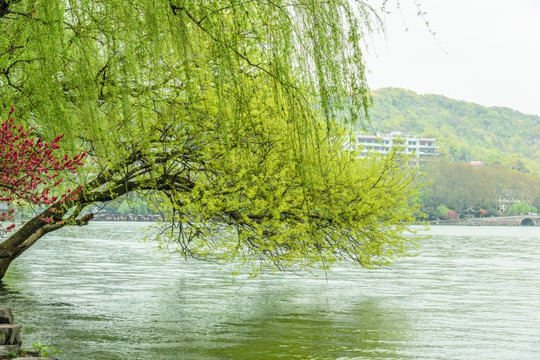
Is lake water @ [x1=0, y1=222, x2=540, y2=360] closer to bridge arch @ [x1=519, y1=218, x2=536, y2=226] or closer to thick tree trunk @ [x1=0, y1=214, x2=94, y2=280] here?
thick tree trunk @ [x1=0, y1=214, x2=94, y2=280]

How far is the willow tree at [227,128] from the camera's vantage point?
802cm

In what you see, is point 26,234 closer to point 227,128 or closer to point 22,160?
point 22,160

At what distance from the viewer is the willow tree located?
8023 mm

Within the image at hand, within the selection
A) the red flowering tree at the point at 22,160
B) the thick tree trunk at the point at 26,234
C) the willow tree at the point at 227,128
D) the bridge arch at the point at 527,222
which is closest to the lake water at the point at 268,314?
the thick tree trunk at the point at 26,234

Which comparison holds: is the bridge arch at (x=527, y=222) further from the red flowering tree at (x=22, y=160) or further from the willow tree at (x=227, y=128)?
the red flowering tree at (x=22, y=160)

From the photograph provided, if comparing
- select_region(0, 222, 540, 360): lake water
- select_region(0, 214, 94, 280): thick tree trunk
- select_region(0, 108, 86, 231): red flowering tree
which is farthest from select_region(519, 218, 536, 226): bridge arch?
select_region(0, 108, 86, 231): red flowering tree

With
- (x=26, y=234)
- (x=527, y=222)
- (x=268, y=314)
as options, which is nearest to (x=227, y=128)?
(x=26, y=234)

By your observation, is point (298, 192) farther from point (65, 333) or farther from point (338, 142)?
point (65, 333)

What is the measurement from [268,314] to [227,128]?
35.3 ft

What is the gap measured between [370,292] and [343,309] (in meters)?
6.88

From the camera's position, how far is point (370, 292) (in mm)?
29375

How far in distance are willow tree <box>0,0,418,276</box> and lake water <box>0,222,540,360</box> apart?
200 centimetres

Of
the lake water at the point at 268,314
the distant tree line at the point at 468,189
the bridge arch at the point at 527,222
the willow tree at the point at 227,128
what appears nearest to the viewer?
the willow tree at the point at 227,128

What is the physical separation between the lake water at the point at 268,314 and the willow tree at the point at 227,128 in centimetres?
200
